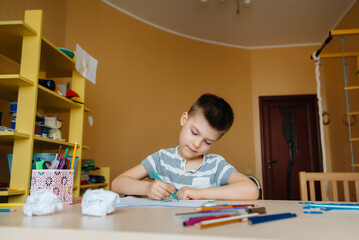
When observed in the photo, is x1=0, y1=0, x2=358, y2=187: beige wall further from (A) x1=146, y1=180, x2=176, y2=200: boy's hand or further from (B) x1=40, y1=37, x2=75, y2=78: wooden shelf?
(A) x1=146, y1=180, x2=176, y2=200: boy's hand

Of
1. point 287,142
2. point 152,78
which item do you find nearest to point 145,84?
point 152,78

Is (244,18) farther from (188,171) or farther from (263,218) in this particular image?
(263,218)

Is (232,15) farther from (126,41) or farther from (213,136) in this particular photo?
(213,136)

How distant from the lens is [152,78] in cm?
370

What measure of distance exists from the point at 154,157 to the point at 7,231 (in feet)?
3.08

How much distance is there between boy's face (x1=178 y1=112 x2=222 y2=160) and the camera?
118 cm

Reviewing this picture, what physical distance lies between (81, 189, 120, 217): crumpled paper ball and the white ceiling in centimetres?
309

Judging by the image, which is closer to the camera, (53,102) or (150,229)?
(150,229)

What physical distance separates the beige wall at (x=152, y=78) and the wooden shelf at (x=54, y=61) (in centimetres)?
46

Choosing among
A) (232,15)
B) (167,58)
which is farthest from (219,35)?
(167,58)

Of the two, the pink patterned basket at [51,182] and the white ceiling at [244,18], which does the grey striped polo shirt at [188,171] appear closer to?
the pink patterned basket at [51,182]

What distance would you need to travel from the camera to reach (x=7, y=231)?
398mm

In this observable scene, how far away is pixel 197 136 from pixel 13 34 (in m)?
0.90

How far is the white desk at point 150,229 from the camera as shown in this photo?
0.37m
